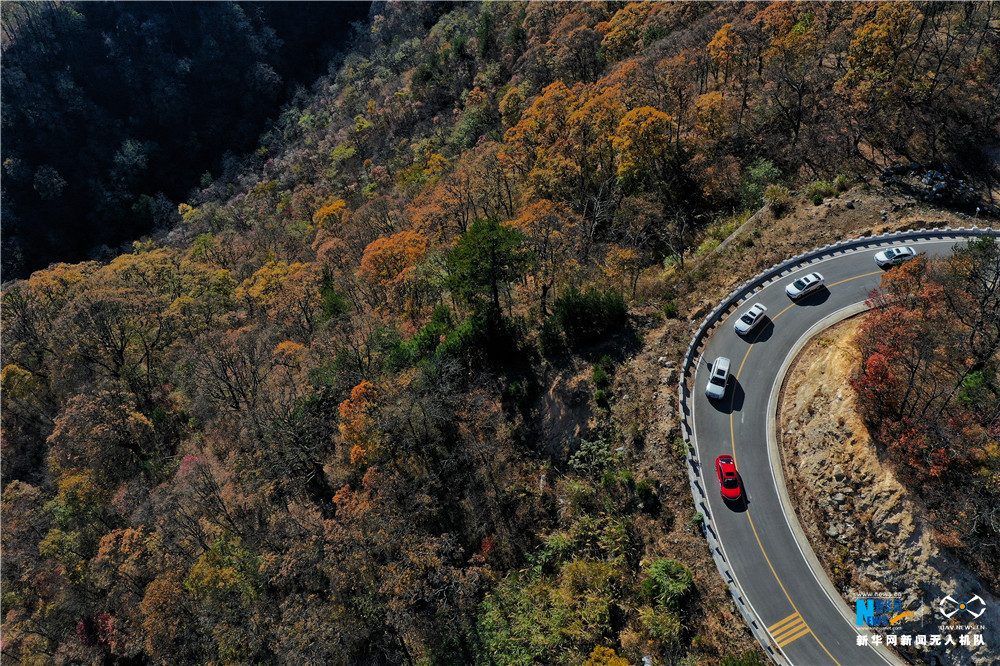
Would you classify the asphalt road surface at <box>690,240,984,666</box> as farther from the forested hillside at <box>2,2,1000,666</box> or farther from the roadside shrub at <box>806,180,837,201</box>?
the roadside shrub at <box>806,180,837,201</box>

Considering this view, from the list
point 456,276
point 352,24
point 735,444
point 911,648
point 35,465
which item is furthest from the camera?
point 352,24

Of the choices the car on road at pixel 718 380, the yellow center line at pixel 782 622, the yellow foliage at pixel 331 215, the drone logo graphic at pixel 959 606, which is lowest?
the yellow center line at pixel 782 622

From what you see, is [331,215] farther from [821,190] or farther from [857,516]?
[857,516]

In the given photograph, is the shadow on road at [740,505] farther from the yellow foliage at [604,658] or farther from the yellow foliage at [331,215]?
the yellow foliage at [331,215]

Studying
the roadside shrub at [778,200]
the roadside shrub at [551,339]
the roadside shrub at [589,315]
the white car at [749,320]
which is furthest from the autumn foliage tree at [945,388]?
the roadside shrub at [551,339]

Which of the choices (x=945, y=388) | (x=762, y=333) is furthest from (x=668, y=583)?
(x=762, y=333)

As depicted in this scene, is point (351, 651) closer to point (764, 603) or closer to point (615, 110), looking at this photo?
point (764, 603)

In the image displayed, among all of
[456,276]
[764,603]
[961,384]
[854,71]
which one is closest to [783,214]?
[854,71]
